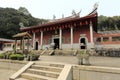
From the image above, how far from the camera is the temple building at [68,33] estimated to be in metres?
16.2

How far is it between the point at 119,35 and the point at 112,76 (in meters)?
16.2

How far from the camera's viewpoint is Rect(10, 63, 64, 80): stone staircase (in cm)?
564

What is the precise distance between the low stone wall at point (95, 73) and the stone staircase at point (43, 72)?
2.80 feet

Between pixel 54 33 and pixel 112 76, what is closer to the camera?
pixel 112 76

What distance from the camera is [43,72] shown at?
6016mm

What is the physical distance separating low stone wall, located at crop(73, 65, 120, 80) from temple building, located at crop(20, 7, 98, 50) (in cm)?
1111

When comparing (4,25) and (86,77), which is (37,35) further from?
(4,25)

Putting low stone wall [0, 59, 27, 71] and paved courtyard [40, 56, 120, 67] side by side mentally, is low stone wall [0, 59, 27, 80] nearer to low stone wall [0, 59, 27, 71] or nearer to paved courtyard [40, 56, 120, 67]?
low stone wall [0, 59, 27, 71]

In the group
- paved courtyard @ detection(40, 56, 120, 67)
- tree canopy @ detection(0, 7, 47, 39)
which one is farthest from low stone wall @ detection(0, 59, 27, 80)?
tree canopy @ detection(0, 7, 47, 39)

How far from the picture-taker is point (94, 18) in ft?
50.8

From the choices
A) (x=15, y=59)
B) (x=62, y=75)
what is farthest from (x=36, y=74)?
(x=15, y=59)

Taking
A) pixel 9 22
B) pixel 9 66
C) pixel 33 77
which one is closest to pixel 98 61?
pixel 33 77

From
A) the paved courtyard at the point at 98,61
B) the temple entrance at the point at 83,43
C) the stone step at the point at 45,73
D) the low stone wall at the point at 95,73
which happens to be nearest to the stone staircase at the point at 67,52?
the temple entrance at the point at 83,43

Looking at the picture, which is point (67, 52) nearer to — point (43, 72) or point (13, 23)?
point (43, 72)
